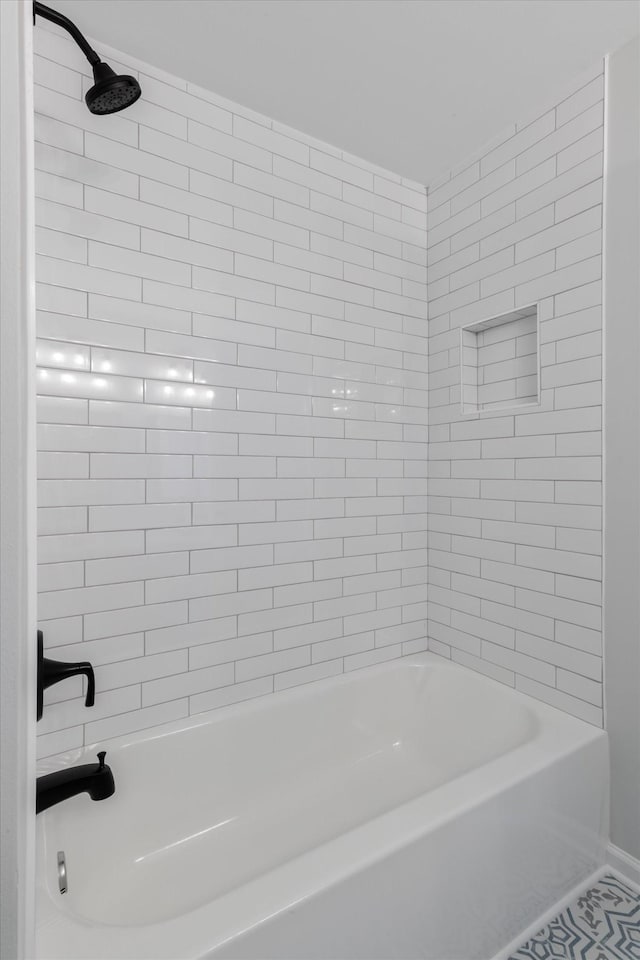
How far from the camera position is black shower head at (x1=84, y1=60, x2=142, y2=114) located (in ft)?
Answer: 4.19

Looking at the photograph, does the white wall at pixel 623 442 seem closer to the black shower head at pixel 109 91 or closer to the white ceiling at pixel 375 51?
the white ceiling at pixel 375 51

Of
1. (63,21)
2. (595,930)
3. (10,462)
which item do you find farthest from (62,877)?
(63,21)

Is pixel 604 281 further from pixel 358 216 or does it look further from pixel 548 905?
pixel 548 905

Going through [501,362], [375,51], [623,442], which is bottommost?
[623,442]

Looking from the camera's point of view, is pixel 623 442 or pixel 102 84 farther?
pixel 623 442

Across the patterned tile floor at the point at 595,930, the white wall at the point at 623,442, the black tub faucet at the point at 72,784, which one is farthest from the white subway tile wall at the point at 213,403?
the patterned tile floor at the point at 595,930

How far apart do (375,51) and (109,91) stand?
0.88 m

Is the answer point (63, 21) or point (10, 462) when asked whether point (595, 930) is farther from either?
point (63, 21)

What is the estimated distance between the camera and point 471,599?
2113 millimetres

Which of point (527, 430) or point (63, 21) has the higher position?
point (63, 21)

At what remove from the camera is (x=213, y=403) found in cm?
176

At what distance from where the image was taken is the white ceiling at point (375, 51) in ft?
4.76

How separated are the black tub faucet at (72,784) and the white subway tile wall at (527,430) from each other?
58.7 inches

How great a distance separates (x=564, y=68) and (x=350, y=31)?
29.8 inches
